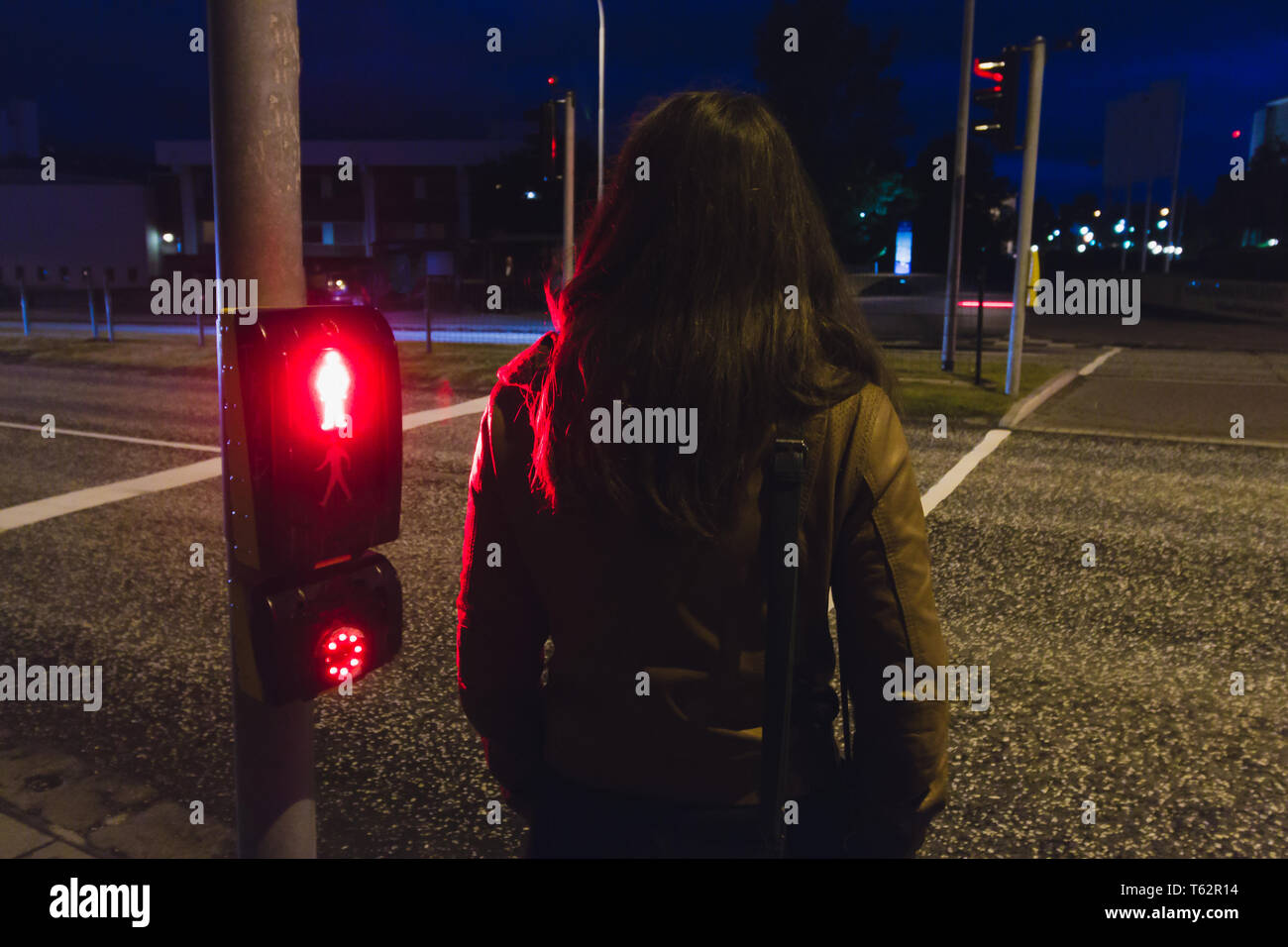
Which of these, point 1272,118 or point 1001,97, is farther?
point 1272,118

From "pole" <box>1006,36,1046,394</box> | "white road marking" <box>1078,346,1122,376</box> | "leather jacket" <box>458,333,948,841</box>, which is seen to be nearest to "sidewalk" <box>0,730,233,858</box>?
"leather jacket" <box>458,333,948,841</box>

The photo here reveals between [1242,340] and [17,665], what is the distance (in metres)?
27.5

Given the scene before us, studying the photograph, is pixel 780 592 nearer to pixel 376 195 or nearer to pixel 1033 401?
pixel 1033 401

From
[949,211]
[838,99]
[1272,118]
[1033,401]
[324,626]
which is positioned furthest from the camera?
[1272,118]

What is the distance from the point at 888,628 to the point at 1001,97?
13.4 metres

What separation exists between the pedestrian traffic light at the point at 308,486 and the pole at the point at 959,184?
1454 cm

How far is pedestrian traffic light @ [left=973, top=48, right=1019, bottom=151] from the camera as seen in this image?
1323cm

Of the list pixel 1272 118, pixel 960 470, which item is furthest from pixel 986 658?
pixel 1272 118

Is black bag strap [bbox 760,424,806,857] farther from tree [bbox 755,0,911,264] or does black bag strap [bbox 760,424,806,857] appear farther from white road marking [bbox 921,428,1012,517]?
tree [bbox 755,0,911,264]

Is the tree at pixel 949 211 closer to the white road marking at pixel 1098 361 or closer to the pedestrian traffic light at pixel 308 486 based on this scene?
the white road marking at pixel 1098 361

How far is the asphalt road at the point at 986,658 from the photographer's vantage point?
140 inches

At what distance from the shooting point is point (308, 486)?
1.75m

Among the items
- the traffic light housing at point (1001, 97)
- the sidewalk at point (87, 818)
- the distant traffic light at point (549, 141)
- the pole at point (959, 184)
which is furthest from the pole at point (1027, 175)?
the sidewalk at point (87, 818)
